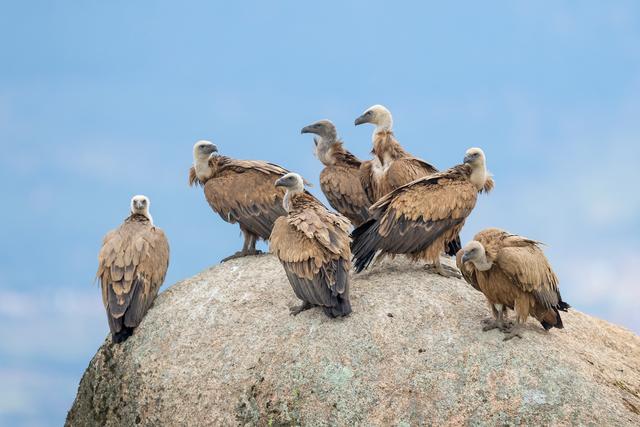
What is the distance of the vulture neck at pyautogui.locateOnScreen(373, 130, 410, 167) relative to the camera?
648 inches

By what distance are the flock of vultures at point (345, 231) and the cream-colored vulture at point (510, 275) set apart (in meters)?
0.01

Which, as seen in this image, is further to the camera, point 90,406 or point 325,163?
point 325,163

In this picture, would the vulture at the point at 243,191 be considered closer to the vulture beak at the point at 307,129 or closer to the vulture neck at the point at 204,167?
the vulture neck at the point at 204,167

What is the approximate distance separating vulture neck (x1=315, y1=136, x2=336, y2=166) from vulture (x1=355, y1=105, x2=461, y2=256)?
0.89m

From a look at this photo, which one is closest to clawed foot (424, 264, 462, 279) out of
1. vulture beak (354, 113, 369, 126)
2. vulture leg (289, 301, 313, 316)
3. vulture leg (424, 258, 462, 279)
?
vulture leg (424, 258, 462, 279)

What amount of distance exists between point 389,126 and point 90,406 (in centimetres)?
641

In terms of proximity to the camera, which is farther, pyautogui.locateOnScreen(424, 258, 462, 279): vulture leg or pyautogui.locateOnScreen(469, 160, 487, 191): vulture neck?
pyautogui.locateOnScreen(469, 160, 487, 191): vulture neck

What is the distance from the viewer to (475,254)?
12688mm

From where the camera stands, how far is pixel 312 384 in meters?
12.6

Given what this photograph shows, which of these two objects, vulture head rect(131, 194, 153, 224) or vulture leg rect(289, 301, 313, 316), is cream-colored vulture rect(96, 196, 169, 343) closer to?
vulture head rect(131, 194, 153, 224)

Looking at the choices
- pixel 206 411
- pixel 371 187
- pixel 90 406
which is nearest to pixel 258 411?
pixel 206 411

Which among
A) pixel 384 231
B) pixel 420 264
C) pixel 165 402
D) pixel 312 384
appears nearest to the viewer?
pixel 312 384

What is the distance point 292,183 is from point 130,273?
8.55ft

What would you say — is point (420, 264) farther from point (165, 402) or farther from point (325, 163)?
point (165, 402)
